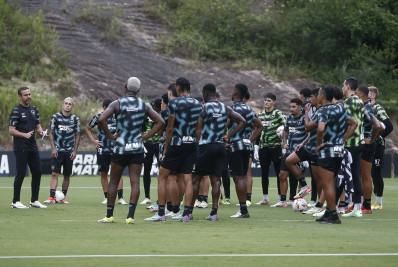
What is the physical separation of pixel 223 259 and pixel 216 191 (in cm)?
448

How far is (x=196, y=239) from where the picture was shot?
35.3ft

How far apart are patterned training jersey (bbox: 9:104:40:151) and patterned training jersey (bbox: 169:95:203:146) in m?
3.99

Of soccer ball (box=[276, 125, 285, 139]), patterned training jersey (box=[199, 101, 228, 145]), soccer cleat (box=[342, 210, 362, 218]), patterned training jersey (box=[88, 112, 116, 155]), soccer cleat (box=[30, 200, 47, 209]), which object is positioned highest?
patterned training jersey (box=[199, 101, 228, 145])

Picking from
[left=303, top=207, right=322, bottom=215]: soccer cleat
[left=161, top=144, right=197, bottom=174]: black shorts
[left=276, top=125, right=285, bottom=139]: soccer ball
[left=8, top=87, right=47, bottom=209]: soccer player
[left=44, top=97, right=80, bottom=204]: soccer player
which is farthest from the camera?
[left=44, top=97, right=80, bottom=204]: soccer player

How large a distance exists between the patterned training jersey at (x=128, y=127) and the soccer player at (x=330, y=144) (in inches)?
116

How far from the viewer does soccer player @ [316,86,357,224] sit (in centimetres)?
1291

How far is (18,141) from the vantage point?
1569cm

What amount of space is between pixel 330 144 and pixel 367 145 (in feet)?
9.11

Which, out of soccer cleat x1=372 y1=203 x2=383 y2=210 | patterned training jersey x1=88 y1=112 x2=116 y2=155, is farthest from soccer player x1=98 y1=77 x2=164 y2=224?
soccer cleat x1=372 y1=203 x2=383 y2=210

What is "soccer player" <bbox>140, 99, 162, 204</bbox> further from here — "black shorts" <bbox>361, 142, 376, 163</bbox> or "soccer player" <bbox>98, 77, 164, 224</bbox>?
"soccer player" <bbox>98, 77, 164, 224</bbox>

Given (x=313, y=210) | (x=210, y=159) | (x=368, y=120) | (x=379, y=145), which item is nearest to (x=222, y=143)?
(x=210, y=159)

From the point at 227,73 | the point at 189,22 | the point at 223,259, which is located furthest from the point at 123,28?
the point at 223,259

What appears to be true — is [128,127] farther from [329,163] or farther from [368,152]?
[368,152]

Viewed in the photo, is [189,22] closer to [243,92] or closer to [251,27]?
[251,27]
